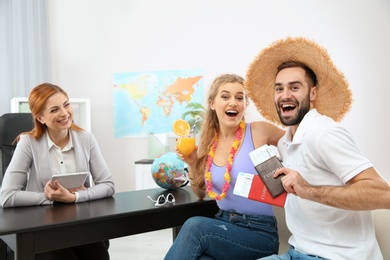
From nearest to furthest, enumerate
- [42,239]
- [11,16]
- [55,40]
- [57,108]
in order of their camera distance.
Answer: [42,239], [57,108], [11,16], [55,40]

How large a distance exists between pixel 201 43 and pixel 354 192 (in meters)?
3.89

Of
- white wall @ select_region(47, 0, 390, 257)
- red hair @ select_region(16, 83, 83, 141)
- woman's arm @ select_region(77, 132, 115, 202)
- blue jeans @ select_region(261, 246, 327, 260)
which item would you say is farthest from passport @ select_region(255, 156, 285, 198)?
white wall @ select_region(47, 0, 390, 257)

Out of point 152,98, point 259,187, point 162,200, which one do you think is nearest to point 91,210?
point 162,200

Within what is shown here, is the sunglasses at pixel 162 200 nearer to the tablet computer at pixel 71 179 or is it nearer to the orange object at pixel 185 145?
the orange object at pixel 185 145

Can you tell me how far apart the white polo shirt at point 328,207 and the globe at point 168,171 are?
95 centimetres

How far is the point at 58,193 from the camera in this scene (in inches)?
86.0

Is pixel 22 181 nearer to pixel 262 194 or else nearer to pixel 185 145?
pixel 185 145

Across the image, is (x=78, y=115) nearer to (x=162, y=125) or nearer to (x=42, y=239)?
(x=162, y=125)

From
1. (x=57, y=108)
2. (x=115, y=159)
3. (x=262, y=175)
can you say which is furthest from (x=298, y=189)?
(x=115, y=159)

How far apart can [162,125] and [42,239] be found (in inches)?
139

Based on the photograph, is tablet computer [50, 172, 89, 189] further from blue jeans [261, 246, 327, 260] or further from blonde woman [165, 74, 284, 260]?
blue jeans [261, 246, 327, 260]

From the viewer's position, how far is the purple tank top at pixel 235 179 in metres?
2.01

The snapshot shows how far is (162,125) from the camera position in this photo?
17.3 feet

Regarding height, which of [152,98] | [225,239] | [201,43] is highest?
[201,43]
